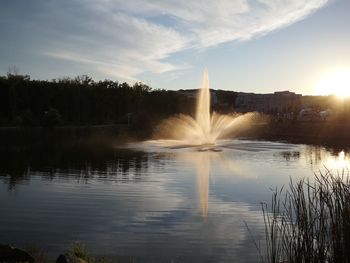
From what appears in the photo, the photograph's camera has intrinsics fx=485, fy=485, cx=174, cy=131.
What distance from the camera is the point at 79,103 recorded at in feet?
235

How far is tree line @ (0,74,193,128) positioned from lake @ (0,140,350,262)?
28.2m

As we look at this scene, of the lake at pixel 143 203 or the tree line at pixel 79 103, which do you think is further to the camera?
the tree line at pixel 79 103

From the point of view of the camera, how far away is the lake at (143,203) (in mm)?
12070

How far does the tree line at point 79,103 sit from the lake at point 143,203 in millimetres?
28166

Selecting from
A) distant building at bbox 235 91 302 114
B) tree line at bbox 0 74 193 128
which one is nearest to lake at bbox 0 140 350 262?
tree line at bbox 0 74 193 128

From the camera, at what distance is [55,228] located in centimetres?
1345

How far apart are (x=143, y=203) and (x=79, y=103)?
56.5 metres

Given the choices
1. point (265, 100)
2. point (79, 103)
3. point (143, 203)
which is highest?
point (265, 100)

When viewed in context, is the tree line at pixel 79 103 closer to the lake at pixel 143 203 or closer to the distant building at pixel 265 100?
the lake at pixel 143 203

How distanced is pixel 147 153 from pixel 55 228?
22.0 metres

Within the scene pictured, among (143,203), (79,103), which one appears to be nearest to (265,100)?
(79,103)

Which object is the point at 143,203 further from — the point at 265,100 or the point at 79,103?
the point at 265,100

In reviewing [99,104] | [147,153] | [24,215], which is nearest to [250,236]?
[24,215]

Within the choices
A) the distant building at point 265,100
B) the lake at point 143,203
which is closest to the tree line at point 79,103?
the lake at point 143,203
